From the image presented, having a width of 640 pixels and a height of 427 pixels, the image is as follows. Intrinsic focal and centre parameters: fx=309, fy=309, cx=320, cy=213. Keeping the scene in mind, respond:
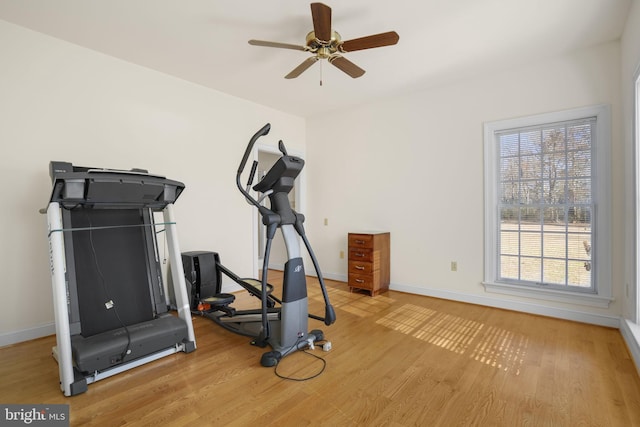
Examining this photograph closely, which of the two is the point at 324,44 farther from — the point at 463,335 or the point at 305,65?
the point at 463,335

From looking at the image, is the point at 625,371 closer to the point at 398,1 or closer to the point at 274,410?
the point at 274,410

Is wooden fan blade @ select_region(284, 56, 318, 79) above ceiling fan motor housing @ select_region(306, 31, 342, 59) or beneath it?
beneath

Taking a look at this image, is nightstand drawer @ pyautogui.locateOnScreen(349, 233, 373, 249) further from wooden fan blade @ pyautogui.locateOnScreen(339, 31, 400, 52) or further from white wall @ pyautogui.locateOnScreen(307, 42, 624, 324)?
wooden fan blade @ pyautogui.locateOnScreen(339, 31, 400, 52)

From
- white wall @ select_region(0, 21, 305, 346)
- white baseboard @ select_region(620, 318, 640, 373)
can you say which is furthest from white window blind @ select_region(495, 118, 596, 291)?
white wall @ select_region(0, 21, 305, 346)

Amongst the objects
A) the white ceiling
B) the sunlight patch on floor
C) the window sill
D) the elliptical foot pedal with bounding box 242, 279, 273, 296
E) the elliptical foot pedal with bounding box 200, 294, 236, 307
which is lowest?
the sunlight patch on floor

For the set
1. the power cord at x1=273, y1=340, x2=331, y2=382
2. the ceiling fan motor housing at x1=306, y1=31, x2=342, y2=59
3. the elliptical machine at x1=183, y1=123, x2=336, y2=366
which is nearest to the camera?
the power cord at x1=273, y1=340, x2=331, y2=382

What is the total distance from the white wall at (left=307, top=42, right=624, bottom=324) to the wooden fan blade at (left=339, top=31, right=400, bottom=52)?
1.88m

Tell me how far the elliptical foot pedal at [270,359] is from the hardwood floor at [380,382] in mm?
55

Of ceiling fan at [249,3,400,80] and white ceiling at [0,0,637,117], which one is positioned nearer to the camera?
ceiling fan at [249,3,400,80]

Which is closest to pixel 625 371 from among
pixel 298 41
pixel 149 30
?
pixel 298 41

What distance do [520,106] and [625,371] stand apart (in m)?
2.58

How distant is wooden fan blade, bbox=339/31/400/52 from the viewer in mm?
2268

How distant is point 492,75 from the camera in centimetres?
355

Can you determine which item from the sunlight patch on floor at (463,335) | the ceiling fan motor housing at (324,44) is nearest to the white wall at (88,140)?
the ceiling fan motor housing at (324,44)
